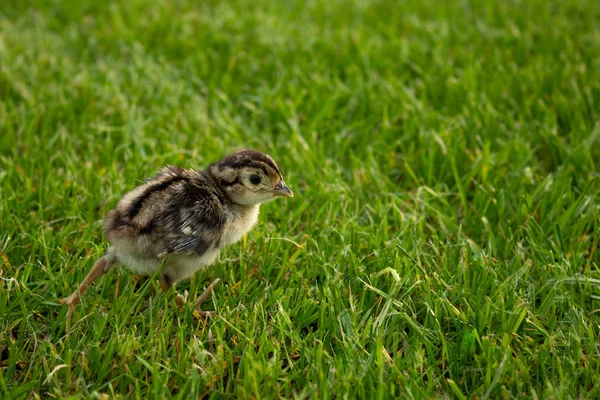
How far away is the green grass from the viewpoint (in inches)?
144

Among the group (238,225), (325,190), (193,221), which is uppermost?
(193,221)

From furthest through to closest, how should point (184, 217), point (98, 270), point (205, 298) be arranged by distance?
point (205, 298), point (98, 270), point (184, 217)

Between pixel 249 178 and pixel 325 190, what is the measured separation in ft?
3.67

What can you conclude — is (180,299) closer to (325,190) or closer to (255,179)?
(255,179)

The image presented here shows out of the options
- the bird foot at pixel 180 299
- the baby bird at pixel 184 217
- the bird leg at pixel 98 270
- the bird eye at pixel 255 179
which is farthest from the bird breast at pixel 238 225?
the bird leg at pixel 98 270

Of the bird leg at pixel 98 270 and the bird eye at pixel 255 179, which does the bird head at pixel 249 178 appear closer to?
the bird eye at pixel 255 179

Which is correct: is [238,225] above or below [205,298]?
above

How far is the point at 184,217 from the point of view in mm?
3984

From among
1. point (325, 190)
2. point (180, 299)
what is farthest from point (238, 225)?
point (325, 190)

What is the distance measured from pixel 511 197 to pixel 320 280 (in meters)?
1.75

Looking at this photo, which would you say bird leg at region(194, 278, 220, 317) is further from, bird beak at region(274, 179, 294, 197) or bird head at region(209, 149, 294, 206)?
bird beak at region(274, 179, 294, 197)

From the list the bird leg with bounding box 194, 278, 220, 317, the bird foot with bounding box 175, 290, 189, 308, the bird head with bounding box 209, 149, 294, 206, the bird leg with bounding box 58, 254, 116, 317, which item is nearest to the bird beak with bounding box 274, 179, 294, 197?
the bird head with bounding box 209, 149, 294, 206

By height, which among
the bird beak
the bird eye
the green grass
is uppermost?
the bird eye

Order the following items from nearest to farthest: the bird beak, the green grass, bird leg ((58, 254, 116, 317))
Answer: the green grass → bird leg ((58, 254, 116, 317)) → the bird beak
